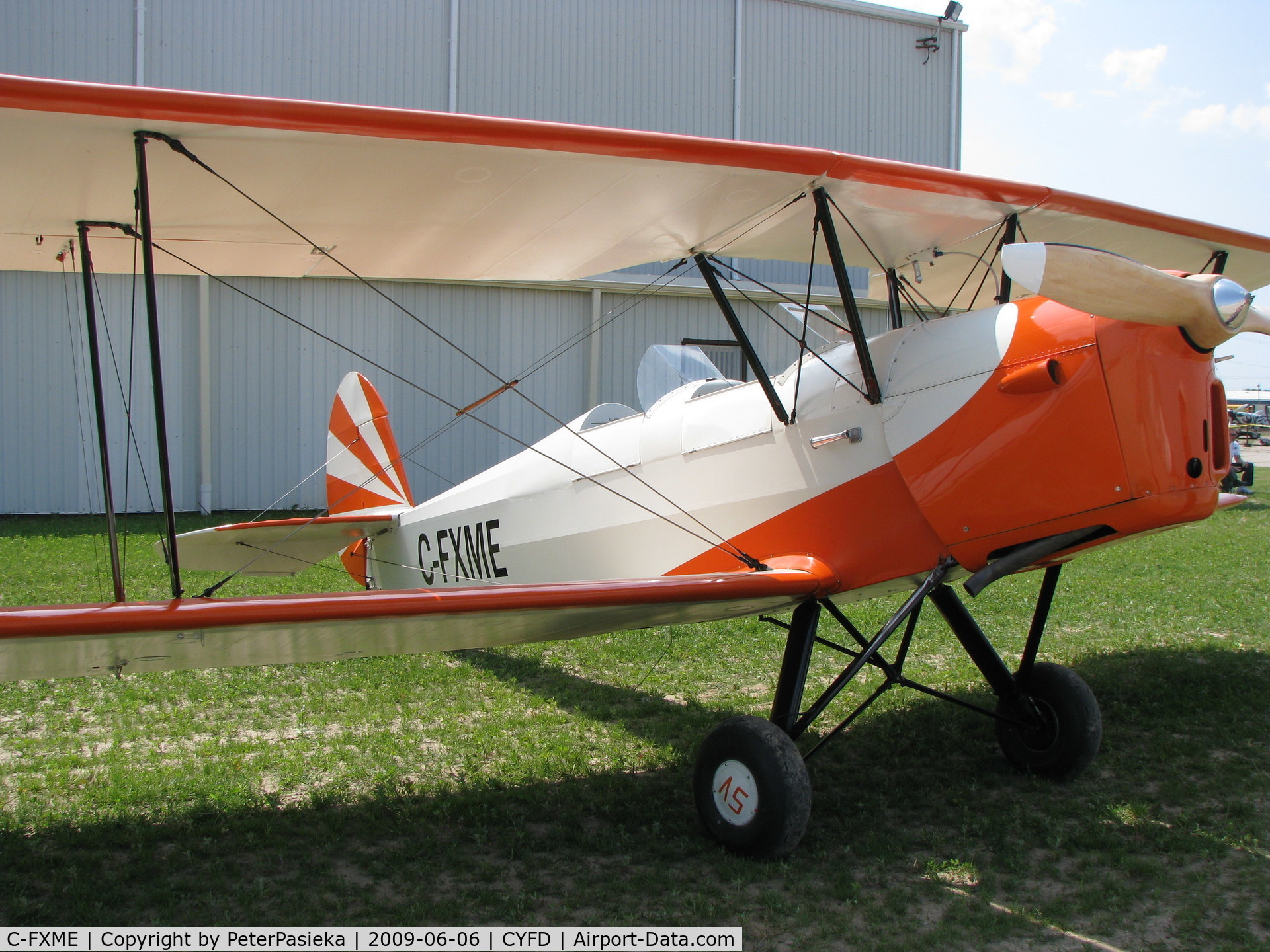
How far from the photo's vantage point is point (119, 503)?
14.4m

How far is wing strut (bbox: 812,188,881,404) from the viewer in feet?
12.1

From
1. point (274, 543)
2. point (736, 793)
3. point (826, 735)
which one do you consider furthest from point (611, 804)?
point (274, 543)

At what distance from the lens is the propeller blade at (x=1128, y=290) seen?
9.69 ft

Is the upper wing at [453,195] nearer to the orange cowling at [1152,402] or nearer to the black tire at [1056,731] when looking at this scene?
the orange cowling at [1152,402]

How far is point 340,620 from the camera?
3029mm

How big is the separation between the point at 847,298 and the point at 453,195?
160 cm

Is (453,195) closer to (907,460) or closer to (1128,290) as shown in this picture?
(907,460)

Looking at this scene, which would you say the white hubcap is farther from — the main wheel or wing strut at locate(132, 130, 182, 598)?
wing strut at locate(132, 130, 182, 598)

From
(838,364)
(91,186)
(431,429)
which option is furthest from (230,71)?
(838,364)

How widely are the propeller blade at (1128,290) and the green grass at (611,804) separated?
1881 millimetres

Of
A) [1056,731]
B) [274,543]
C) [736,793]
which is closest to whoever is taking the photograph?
[736,793]

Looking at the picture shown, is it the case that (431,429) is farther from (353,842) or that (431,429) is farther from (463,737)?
(353,842)

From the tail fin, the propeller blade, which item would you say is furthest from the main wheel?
the tail fin

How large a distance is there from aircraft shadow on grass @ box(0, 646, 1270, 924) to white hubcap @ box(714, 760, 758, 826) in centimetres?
16
